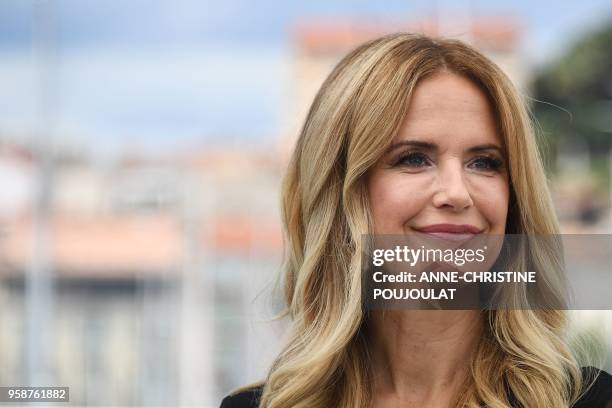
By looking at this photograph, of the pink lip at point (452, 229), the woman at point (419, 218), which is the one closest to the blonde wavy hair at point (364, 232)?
the woman at point (419, 218)

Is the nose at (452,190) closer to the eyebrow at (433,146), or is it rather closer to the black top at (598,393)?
the eyebrow at (433,146)

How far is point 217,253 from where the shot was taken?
21344 millimetres

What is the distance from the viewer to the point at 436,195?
1.34 meters

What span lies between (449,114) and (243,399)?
0.56 metres

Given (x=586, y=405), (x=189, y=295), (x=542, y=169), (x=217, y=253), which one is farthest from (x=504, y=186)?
(x=189, y=295)

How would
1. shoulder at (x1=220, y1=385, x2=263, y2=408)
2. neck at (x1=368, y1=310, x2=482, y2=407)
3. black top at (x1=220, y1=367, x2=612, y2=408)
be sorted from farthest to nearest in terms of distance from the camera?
1. shoulder at (x1=220, y1=385, x2=263, y2=408)
2. neck at (x1=368, y1=310, x2=482, y2=407)
3. black top at (x1=220, y1=367, x2=612, y2=408)

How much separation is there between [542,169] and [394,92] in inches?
9.8

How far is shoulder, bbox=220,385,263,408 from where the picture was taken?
1521 millimetres

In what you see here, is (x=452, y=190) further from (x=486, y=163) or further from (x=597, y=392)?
(x=597, y=392)

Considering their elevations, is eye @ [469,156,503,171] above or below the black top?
above

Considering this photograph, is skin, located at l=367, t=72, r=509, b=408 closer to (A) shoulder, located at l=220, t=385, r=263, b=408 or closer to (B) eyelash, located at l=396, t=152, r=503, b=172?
(B) eyelash, located at l=396, t=152, r=503, b=172

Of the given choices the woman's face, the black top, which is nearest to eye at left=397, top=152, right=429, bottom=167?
the woman's face

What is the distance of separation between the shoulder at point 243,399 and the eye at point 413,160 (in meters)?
0.45

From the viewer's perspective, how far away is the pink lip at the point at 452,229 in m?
1.33
